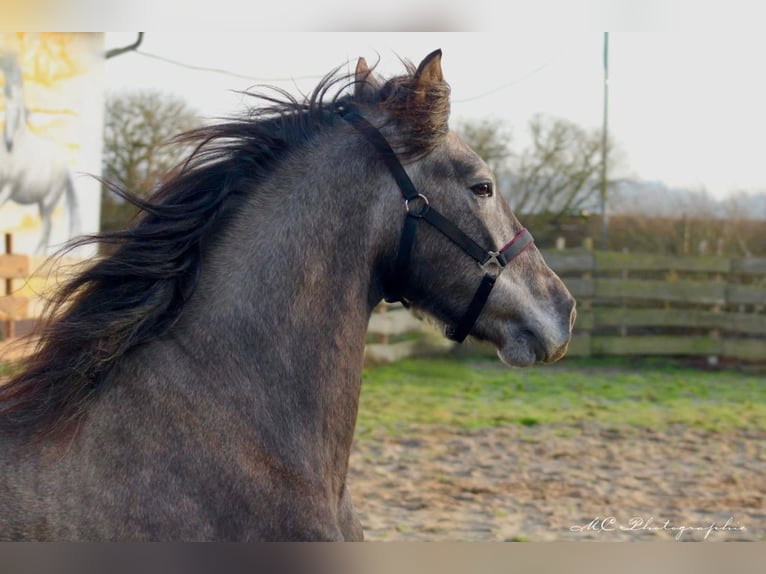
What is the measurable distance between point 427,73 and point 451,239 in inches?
20.2

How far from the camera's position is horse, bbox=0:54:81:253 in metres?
6.91

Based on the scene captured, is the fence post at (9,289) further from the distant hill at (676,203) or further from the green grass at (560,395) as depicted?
the distant hill at (676,203)

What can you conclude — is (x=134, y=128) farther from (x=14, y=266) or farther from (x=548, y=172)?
(x=548, y=172)

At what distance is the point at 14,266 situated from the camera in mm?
6758

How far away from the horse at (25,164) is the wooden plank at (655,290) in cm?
791

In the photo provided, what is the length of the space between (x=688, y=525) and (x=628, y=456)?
68.4 inches

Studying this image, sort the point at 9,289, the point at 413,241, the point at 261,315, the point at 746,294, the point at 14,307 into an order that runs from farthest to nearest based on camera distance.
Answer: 1. the point at 746,294
2. the point at 9,289
3. the point at 14,307
4. the point at 413,241
5. the point at 261,315

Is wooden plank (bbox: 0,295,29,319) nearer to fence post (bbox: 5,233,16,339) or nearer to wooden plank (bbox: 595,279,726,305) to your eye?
fence post (bbox: 5,233,16,339)

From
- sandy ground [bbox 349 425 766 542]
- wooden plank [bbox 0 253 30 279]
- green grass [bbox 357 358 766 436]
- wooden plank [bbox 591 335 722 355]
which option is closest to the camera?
sandy ground [bbox 349 425 766 542]

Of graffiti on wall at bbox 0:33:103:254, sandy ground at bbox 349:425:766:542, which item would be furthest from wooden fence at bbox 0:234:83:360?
sandy ground at bbox 349:425:766:542

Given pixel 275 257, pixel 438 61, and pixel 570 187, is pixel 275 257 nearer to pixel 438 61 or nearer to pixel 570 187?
pixel 438 61

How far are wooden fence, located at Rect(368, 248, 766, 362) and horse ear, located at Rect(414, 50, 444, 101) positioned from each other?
964 cm

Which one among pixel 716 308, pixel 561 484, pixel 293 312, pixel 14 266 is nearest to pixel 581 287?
pixel 716 308

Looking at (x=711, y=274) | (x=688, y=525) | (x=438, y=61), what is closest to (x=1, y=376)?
(x=438, y=61)
